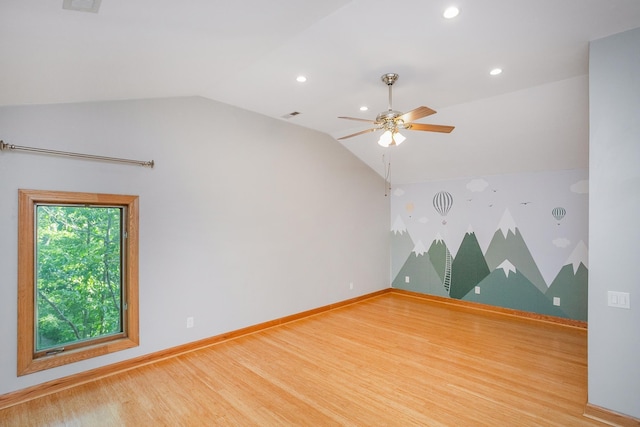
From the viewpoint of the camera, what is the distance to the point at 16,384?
8.96 feet

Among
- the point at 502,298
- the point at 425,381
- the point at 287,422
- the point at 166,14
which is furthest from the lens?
the point at 502,298

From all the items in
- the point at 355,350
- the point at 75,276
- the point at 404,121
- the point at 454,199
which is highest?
the point at 404,121

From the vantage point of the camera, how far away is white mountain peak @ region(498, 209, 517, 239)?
208 inches

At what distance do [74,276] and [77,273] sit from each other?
0.04 m

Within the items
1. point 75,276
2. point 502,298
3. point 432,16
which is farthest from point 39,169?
point 502,298

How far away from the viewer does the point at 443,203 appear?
611 cm

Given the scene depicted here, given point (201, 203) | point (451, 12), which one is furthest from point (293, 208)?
point (451, 12)

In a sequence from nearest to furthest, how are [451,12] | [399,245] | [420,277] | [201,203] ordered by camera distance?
[451,12]
[201,203]
[420,277]
[399,245]

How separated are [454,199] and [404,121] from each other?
11.8 feet

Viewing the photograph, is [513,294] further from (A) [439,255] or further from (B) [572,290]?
(A) [439,255]

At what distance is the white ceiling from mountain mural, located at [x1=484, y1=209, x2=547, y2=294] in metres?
1.36

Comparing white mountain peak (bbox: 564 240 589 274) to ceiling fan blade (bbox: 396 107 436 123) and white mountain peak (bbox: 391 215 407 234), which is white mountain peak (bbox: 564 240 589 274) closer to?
white mountain peak (bbox: 391 215 407 234)

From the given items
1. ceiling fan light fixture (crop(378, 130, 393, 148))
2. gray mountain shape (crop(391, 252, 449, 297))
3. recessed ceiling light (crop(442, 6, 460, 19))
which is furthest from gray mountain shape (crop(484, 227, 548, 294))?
recessed ceiling light (crop(442, 6, 460, 19))

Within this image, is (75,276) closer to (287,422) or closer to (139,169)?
(139,169)
